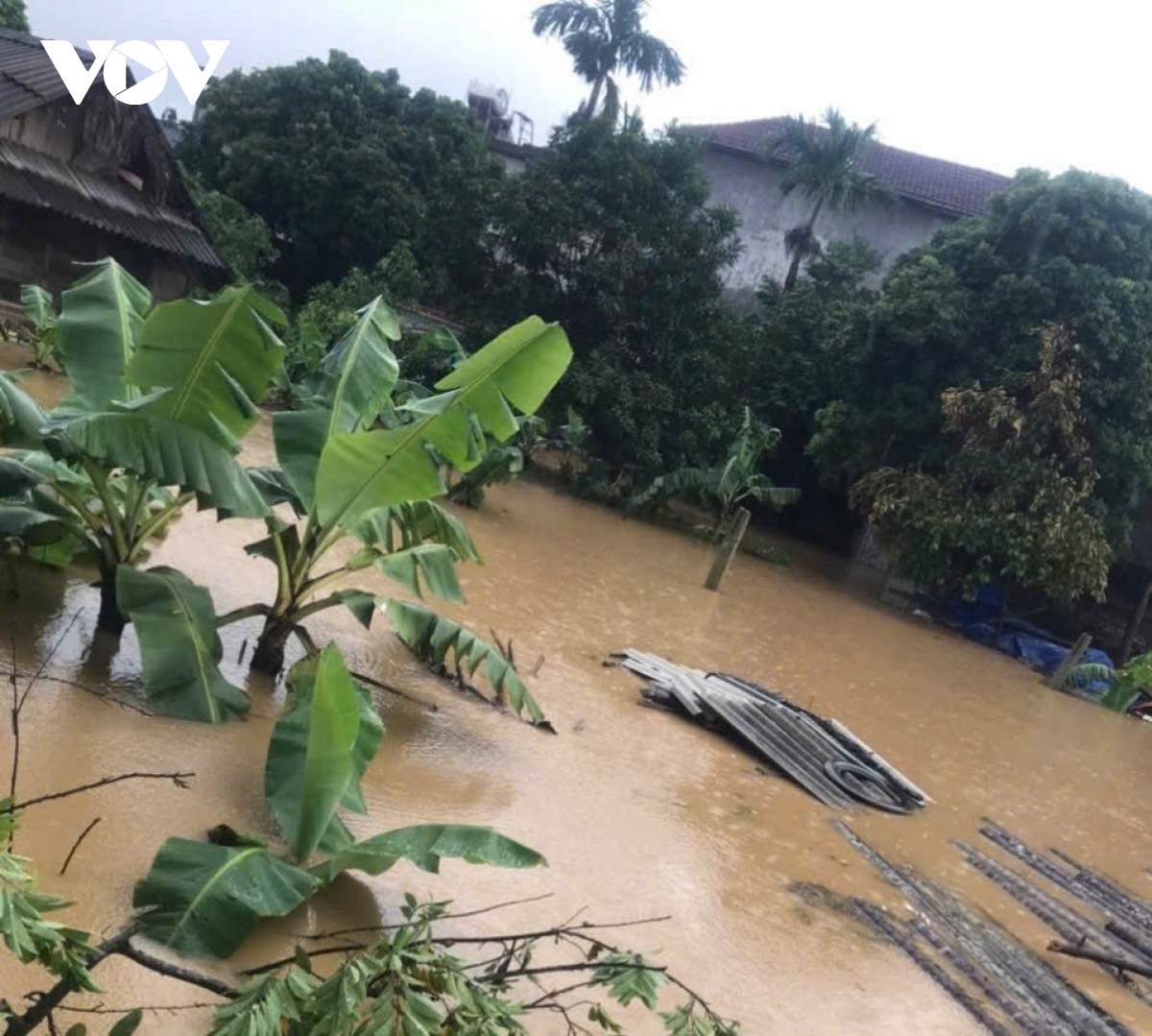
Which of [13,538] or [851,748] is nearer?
[13,538]

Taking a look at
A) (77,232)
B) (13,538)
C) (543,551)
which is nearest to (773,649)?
(543,551)

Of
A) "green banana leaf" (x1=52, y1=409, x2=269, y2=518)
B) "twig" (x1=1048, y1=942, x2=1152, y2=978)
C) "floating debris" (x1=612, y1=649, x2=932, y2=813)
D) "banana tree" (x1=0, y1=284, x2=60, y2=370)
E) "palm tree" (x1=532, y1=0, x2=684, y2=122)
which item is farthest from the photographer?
"palm tree" (x1=532, y1=0, x2=684, y2=122)

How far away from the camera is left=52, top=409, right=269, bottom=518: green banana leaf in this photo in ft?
17.3

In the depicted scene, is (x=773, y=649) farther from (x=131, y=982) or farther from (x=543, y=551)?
(x=131, y=982)

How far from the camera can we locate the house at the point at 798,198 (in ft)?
98.0

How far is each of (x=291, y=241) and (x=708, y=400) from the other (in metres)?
14.7

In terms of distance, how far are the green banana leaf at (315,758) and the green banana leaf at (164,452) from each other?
118 centimetres

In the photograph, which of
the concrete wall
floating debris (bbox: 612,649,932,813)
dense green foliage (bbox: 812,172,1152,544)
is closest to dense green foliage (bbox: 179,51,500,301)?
the concrete wall

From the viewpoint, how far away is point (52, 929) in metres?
2.44

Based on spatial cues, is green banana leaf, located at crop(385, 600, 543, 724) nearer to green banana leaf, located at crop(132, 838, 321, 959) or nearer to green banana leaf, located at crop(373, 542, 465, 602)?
Result: green banana leaf, located at crop(373, 542, 465, 602)

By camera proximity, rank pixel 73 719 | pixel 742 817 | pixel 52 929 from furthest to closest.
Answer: pixel 742 817
pixel 73 719
pixel 52 929

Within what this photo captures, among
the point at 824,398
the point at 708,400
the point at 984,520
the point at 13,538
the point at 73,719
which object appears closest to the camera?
the point at 73,719

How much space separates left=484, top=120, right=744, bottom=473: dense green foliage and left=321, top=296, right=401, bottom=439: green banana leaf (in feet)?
48.0

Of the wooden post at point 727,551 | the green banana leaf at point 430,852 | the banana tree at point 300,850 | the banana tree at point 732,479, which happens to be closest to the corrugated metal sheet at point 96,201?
the banana tree at point 732,479
